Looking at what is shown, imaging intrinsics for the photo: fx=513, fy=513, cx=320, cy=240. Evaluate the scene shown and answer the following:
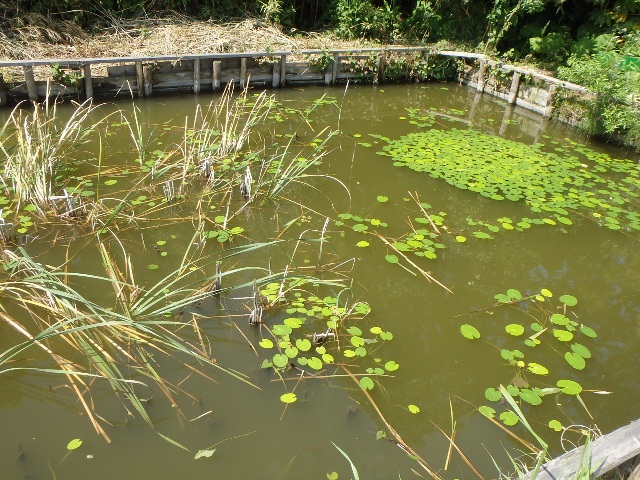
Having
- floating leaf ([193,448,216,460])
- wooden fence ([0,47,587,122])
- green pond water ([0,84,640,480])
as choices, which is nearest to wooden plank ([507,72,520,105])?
wooden fence ([0,47,587,122])

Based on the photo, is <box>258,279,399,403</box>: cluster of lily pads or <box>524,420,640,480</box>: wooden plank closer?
<box>524,420,640,480</box>: wooden plank

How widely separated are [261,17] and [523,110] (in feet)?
17.4

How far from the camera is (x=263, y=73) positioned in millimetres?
8656

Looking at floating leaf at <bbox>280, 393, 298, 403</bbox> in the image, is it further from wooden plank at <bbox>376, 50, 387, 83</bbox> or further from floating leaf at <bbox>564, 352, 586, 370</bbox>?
wooden plank at <bbox>376, 50, 387, 83</bbox>

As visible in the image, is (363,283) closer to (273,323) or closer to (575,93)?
(273,323)

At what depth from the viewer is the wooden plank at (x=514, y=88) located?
855 centimetres

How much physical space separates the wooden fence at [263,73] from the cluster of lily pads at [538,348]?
4.68 m

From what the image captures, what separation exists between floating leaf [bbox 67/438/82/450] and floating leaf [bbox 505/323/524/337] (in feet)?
8.47

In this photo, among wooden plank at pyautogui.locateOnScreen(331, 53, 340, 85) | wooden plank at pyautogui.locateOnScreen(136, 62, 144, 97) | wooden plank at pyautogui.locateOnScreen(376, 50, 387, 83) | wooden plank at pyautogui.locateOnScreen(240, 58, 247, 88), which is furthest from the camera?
wooden plank at pyautogui.locateOnScreen(376, 50, 387, 83)

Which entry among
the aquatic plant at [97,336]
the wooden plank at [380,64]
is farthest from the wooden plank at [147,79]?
the aquatic plant at [97,336]

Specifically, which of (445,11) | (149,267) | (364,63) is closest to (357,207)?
(149,267)

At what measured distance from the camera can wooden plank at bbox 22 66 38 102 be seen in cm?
679

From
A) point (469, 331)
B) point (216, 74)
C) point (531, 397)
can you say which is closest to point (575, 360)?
point (531, 397)

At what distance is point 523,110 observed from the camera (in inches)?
333
